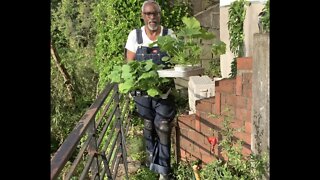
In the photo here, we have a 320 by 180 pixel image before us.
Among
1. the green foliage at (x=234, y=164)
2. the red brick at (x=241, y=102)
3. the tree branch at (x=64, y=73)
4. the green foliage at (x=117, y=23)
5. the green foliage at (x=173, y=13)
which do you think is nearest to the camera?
the green foliage at (x=234, y=164)

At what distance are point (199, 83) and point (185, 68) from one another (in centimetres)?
131

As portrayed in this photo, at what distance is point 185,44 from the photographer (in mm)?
2863

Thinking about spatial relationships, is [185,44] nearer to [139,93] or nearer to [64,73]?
[139,93]

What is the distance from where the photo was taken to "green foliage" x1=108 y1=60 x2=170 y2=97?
280 cm

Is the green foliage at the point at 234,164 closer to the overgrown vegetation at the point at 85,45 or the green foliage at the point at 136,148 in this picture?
the green foliage at the point at 136,148

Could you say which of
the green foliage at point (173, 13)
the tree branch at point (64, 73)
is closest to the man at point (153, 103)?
the green foliage at point (173, 13)

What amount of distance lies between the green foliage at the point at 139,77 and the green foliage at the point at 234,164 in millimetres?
548

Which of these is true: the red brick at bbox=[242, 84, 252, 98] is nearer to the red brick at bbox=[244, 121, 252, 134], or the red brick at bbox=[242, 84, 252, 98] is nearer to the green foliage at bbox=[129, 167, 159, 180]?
the red brick at bbox=[244, 121, 252, 134]

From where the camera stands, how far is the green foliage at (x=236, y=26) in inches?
165

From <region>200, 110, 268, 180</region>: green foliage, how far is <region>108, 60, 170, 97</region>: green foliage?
0.55 m

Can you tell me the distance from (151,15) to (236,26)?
158 cm

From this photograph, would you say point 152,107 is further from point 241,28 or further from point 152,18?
point 241,28

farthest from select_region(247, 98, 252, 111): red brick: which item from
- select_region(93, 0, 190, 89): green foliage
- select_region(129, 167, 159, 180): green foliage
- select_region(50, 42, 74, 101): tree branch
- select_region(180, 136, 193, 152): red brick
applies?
select_region(50, 42, 74, 101): tree branch
